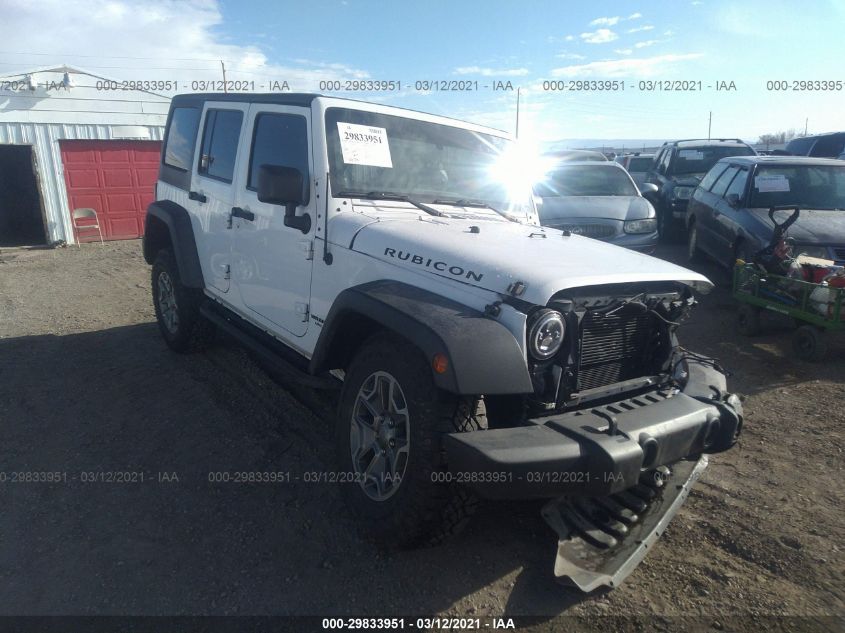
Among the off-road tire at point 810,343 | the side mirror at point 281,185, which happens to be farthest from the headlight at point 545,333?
the off-road tire at point 810,343

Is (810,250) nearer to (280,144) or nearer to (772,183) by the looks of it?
(772,183)

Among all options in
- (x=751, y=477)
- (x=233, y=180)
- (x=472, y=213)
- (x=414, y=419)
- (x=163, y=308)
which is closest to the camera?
(x=414, y=419)

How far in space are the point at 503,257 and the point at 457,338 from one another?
631 millimetres

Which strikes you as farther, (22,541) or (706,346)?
(706,346)

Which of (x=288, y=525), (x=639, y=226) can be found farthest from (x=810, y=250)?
(x=288, y=525)

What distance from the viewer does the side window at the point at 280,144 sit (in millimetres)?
3729

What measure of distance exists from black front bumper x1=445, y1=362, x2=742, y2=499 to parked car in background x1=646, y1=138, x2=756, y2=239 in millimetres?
9967

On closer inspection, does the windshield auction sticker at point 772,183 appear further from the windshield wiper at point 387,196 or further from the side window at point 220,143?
the side window at point 220,143

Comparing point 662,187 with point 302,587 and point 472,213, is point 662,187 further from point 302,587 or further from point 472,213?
point 302,587

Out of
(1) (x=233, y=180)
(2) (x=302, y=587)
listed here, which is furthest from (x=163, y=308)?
(2) (x=302, y=587)

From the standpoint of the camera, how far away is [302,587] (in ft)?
9.11

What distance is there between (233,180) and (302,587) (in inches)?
116

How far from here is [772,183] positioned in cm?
739

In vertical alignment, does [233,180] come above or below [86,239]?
above
